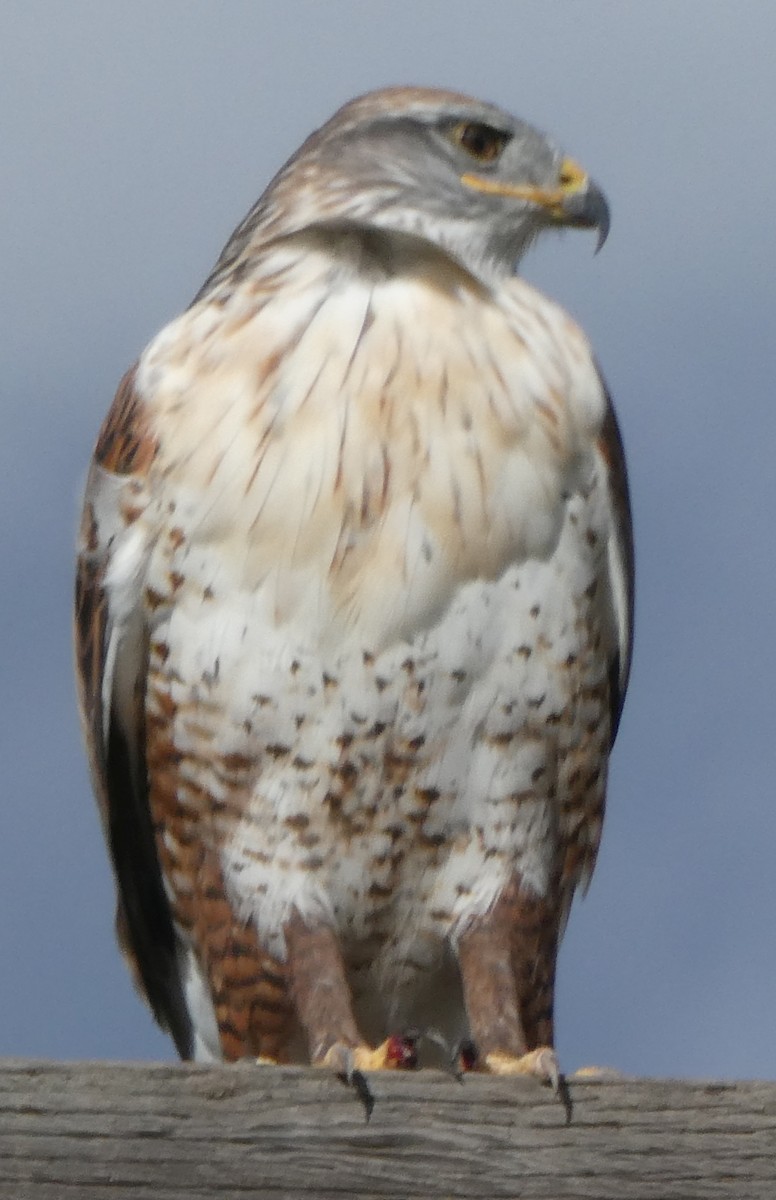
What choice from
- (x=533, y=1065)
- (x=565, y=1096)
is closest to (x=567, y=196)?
(x=533, y=1065)

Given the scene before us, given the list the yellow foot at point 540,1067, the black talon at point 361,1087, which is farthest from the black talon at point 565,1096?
the black talon at point 361,1087

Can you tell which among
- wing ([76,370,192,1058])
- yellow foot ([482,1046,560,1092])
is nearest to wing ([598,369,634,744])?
yellow foot ([482,1046,560,1092])

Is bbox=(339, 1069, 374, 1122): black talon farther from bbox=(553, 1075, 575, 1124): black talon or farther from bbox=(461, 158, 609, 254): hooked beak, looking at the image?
bbox=(461, 158, 609, 254): hooked beak

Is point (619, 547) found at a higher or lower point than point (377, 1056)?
higher

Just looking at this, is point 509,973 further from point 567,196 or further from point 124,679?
point 567,196

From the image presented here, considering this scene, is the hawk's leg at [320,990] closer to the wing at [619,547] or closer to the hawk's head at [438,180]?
the wing at [619,547]

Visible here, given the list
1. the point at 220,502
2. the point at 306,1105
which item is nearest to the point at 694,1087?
the point at 306,1105

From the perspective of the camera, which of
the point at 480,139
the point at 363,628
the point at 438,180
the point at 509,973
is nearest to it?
the point at 363,628

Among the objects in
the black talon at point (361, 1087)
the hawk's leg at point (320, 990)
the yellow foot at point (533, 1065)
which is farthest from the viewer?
the hawk's leg at point (320, 990)
